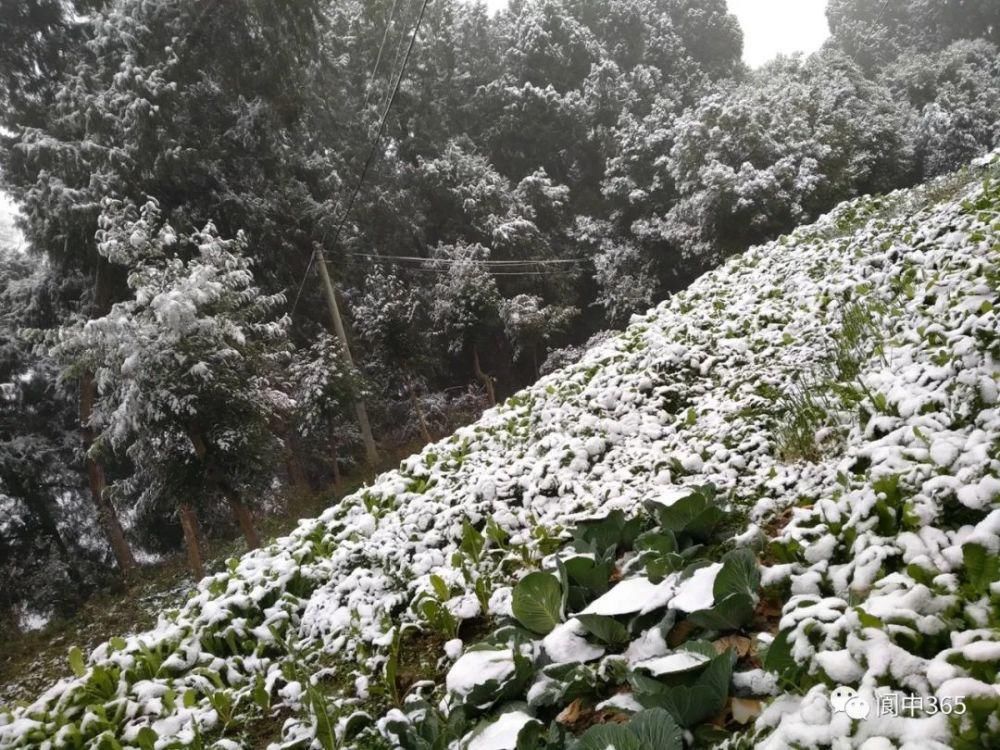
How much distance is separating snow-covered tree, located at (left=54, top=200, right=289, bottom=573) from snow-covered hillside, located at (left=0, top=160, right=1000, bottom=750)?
5242 millimetres

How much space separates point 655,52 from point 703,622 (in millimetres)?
32339

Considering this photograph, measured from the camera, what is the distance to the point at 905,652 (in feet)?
4.18

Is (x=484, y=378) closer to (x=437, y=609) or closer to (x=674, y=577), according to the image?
(x=437, y=609)

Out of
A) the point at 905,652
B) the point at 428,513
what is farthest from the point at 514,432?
the point at 905,652

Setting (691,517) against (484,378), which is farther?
(484,378)

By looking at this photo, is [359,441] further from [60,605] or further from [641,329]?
[641,329]

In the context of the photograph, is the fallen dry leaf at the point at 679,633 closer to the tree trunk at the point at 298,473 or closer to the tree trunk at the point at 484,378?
the tree trunk at the point at 298,473

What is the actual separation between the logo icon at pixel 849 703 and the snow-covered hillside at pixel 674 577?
3 cm

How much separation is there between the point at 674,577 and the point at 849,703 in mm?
888

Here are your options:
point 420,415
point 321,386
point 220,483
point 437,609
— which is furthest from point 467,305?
point 437,609

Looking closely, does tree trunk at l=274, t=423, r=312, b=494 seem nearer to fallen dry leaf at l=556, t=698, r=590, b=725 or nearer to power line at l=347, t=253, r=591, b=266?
power line at l=347, t=253, r=591, b=266

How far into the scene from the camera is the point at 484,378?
19.0 m

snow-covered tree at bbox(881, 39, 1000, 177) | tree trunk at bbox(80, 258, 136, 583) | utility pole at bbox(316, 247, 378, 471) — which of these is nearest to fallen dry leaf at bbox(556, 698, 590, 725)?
utility pole at bbox(316, 247, 378, 471)

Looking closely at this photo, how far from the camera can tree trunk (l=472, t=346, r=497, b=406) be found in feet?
61.2
